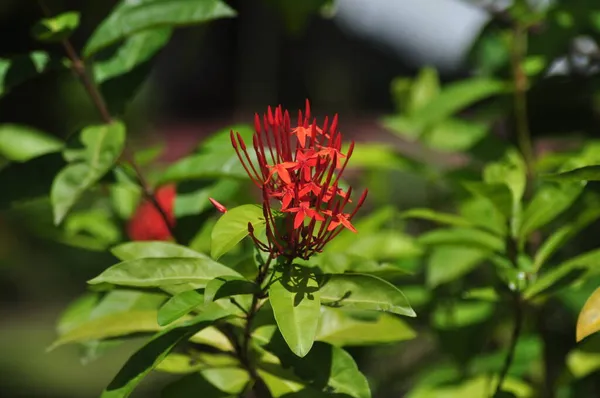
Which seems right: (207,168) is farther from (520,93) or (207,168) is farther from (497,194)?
(520,93)

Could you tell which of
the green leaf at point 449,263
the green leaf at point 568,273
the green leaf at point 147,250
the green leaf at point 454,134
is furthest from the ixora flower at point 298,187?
the green leaf at point 454,134

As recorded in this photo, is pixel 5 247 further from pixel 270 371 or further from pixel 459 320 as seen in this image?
pixel 270 371

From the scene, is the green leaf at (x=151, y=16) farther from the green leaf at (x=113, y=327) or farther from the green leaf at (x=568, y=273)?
the green leaf at (x=568, y=273)

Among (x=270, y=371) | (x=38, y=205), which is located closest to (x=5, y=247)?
(x=38, y=205)

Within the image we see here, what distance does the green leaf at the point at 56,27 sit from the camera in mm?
1159

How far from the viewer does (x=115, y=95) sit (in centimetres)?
126

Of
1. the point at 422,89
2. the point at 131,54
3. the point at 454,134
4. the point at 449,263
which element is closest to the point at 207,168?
the point at 131,54

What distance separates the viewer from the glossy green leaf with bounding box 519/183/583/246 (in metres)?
1.15

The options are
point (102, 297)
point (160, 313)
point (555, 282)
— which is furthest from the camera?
point (102, 297)

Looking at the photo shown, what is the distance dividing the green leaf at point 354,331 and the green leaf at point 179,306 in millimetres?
250

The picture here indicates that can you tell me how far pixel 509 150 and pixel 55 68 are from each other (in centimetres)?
87

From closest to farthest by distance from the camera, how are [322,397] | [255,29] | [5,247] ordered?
[322,397], [5,247], [255,29]

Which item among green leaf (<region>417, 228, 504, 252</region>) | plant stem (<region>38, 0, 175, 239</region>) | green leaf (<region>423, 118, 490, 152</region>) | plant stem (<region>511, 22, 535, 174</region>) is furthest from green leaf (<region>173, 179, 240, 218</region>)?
plant stem (<region>511, 22, 535, 174</region>)

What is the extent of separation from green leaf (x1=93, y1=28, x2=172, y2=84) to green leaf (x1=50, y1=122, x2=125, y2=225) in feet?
0.48
